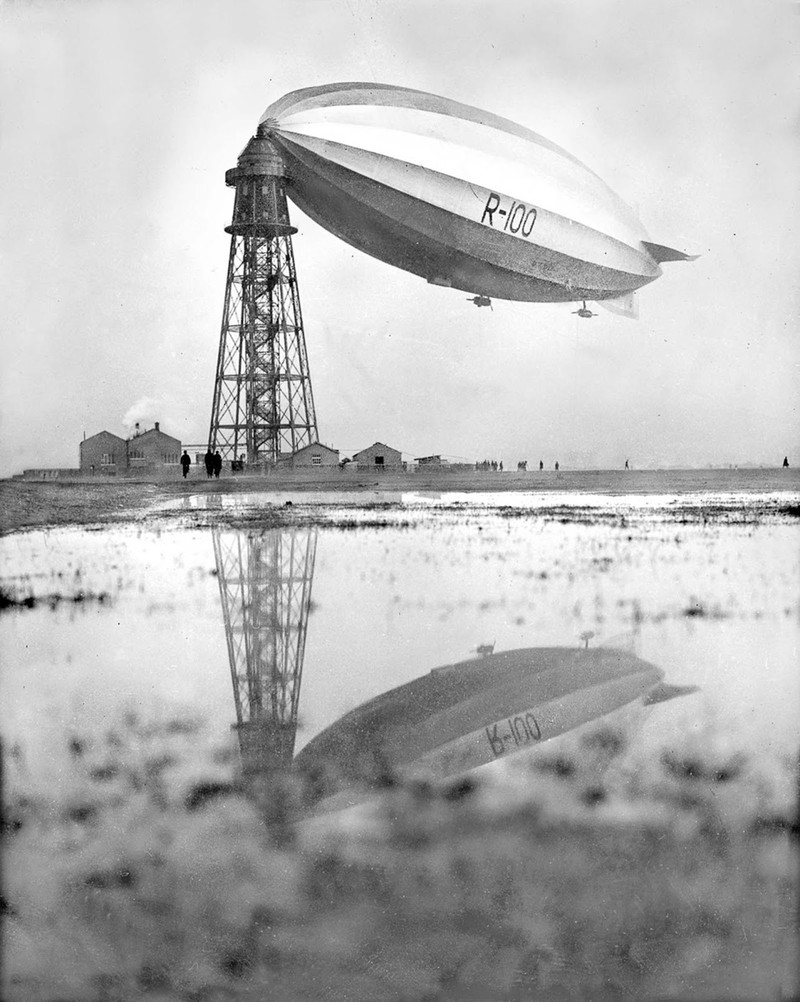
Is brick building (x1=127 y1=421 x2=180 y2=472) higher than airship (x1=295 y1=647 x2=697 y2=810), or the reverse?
brick building (x1=127 y1=421 x2=180 y2=472)

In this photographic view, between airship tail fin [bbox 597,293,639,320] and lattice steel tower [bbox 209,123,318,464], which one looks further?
lattice steel tower [bbox 209,123,318,464]

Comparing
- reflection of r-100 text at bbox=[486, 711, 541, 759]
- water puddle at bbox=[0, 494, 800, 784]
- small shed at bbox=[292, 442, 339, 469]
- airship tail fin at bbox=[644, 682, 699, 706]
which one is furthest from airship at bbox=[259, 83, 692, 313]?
small shed at bbox=[292, 442, 339, 469]

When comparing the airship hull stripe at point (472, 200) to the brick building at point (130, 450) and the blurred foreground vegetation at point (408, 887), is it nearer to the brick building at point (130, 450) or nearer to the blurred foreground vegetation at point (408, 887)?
the blurred foreground vegetation at point (408, 887)

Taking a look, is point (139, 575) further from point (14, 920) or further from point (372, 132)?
point (372, 132)

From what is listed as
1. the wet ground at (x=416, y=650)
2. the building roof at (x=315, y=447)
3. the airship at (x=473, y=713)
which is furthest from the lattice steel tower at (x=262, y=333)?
the airship at (x=473, y=713)

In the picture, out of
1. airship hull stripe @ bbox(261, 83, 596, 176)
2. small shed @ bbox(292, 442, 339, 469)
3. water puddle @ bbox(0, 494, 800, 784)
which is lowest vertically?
water puddle @ bbox(0, 494, 800, 784)

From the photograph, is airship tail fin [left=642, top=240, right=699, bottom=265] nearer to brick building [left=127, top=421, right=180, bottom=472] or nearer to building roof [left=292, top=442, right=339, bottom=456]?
building roof [left=292, top=442, right=339, bottom=456]
